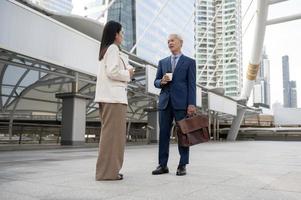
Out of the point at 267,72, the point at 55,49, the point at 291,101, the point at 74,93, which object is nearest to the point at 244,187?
the point at 55,49

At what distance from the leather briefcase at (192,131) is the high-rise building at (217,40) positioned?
20.5 m

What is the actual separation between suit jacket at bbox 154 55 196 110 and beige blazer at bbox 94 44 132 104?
2.27 ft

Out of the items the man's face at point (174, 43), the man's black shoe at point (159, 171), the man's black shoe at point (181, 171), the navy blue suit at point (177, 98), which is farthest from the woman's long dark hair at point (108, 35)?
the man's black shoe at point (181, 171)

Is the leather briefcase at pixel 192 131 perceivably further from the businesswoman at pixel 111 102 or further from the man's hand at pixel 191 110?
the businesswoman at pixel 111 102

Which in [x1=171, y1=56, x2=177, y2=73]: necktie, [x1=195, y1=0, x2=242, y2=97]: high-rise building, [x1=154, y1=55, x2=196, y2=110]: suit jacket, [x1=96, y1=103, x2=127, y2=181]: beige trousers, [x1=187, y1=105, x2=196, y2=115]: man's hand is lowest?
[x1=96, y1=103, x2=127, y2=181]: beige trousers

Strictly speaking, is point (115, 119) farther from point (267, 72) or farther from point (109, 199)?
point (267, 72)

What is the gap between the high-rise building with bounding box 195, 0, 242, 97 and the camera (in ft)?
93.9

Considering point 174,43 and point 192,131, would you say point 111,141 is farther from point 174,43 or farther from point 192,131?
point 174,43

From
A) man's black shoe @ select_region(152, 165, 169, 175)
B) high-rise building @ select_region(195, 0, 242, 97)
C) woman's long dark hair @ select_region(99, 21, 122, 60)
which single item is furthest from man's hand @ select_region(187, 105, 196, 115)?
high-rise building @ select_region(195, 0, 242, 97)

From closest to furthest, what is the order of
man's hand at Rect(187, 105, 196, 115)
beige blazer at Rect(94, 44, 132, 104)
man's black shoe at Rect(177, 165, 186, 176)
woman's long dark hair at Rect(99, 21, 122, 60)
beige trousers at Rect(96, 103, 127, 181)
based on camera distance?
1. beige trousers at Rect(96, 103, 127, 181)
2. beige blazer at Rect(94, 44, 132, 104)
3. woman's long dark hair at Rect(99, 21, 122, 60)
4. man's black shoe at Rect(177, 165, 186, 176)
5. man's hand at Rect(187, 105, 196, 115)

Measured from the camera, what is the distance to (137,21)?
8612cm

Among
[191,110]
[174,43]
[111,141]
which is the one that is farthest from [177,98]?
[111,141]

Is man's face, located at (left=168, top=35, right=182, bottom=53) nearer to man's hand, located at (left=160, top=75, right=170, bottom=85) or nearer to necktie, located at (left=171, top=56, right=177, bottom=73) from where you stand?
necktie, located at (left=171, top=56, right=177, bottom=73)

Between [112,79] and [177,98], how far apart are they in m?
0.95
